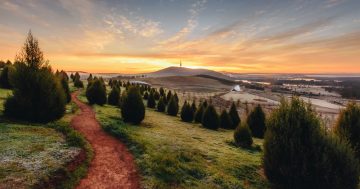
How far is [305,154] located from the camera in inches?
485

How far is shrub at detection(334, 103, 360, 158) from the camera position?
15945 mm

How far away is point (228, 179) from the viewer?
14.0 meters

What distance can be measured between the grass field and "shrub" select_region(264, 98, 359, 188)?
11.3 meters

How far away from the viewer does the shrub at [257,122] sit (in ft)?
101

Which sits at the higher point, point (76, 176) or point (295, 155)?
point (295, 155)

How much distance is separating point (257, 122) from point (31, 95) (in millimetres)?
24335

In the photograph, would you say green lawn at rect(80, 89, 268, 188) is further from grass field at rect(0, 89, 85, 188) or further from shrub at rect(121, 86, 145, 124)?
shrub at rect(121, 86, 145, 124)

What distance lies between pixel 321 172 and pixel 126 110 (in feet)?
62.9

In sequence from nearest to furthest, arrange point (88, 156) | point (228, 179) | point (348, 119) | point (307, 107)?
1. point (307, 107)
2. point (228, 179)
3. point (88, 156)
4. point (348, 119)

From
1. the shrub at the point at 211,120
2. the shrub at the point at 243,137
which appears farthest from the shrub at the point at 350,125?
the shrub at the point at 211,120

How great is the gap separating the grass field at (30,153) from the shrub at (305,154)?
37.0ft

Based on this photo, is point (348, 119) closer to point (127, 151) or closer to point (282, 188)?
point (282, 188)

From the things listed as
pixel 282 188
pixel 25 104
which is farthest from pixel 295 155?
pixel 25 104

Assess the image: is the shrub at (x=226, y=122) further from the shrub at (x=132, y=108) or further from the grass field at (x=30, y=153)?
the grass field at (x=30, y=153)
